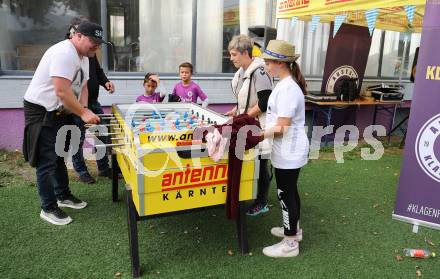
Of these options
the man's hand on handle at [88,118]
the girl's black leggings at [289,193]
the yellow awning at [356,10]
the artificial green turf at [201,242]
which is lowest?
the artificial green turf at [201,242]

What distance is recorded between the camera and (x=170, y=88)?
5652mm

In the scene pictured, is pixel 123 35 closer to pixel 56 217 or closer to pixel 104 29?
pixel 104 29

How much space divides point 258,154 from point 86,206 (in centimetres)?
197

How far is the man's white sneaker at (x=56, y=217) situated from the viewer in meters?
3.33

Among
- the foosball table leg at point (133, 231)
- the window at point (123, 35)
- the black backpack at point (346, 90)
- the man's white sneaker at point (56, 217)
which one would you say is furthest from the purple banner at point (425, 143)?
the window at point (123, 35)

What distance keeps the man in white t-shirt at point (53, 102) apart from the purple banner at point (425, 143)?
8.55 feet

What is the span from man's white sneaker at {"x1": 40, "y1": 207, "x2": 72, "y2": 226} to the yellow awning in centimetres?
374

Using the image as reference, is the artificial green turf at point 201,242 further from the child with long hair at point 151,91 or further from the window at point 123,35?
the window at point 123,35

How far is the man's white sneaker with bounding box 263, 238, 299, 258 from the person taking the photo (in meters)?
2.93

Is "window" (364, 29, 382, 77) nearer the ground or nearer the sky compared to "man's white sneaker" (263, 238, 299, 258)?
nearer the sky

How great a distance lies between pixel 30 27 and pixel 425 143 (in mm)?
4911

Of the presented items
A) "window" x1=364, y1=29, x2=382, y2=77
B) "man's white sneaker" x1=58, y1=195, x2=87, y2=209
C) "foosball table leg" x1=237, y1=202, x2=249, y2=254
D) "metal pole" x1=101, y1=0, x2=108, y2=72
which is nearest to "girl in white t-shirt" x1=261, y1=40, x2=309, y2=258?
"foosball table leg" x1=237, y1=202, x2=249, y2=254

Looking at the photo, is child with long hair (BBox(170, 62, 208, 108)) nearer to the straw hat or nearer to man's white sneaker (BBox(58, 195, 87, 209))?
man's white sneaker (BBox(58, 195, 87, 209))

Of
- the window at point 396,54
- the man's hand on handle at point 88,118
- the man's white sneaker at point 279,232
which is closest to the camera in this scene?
the man's hand on handle at point 88,118
